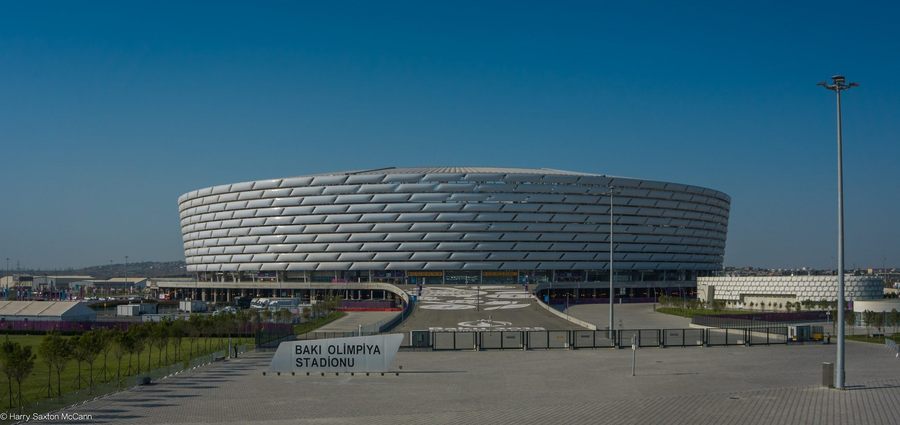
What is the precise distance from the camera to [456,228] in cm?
10756

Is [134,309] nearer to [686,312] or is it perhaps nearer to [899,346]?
[686,312]

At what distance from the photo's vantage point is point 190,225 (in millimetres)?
129625

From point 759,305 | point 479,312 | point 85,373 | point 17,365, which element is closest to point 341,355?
point 17,365

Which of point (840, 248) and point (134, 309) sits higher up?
point (840, 248)

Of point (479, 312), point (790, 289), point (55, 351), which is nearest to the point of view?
point (55, 351)

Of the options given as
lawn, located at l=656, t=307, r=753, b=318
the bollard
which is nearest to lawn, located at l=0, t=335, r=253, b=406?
the bollard

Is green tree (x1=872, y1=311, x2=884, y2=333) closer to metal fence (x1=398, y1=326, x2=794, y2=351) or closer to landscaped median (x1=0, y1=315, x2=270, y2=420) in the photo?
metal fence (x1=398, y1=326, x2=794, y2=351)

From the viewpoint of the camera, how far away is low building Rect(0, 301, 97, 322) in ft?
193

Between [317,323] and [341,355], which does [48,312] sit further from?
[341,355]

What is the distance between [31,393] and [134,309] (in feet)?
158

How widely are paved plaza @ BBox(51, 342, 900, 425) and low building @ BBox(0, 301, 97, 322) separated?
32.1 metres

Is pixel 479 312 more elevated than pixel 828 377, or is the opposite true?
pixel 828 377

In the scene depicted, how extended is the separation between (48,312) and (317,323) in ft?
64.1

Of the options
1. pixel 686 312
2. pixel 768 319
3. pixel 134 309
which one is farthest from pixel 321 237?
pixel 768 319
